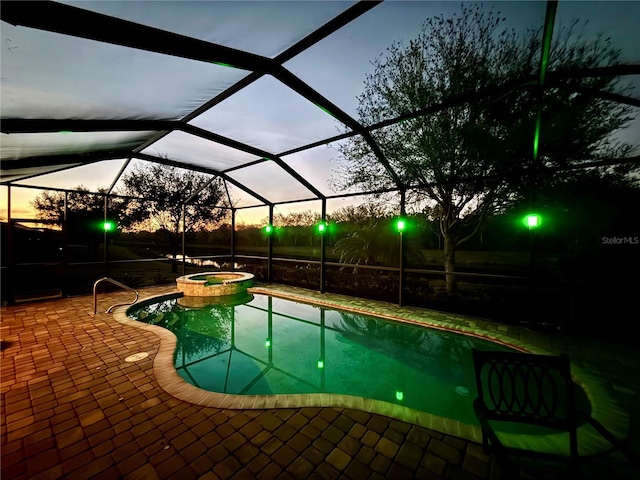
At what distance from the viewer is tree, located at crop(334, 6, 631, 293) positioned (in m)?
4.01

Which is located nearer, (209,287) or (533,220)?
(533,220)

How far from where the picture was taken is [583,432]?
2248 mm

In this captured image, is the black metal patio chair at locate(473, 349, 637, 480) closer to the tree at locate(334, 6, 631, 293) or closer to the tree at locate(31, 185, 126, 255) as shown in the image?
the tree at locate(334, 6, 631, 293)

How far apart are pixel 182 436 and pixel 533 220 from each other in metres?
6.21

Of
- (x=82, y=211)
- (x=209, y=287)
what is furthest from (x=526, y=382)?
(x=82, y=211)

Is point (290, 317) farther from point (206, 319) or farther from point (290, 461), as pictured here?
point (290, 461)

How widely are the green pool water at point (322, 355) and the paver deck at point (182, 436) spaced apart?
968mm

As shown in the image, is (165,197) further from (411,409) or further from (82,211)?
(411,409)

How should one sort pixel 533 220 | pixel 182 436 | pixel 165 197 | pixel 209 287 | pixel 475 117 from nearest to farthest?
pixel 182 436 → pixel 533 220 → pixel 475 117 → pixel 209 287 → pixel 165 197

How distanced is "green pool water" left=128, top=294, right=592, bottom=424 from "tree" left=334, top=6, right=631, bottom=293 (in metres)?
3.63

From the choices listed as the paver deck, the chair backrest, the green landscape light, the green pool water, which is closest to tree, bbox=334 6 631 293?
the green landscape light

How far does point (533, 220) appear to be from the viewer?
4551mm

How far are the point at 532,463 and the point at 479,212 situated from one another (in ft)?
24.2

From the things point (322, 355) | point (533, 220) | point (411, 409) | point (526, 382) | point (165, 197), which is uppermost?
point (165, 197)
